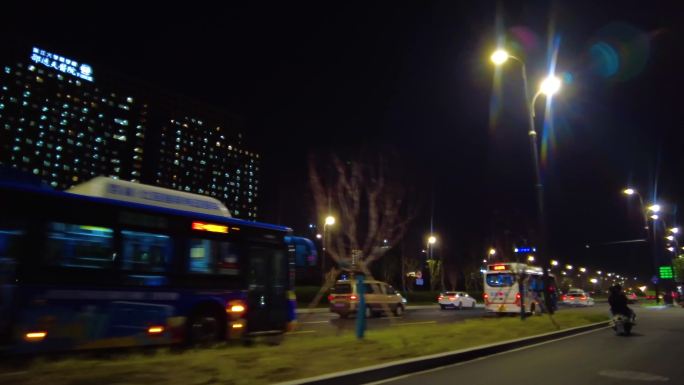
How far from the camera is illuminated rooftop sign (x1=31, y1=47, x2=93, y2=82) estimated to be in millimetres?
63656

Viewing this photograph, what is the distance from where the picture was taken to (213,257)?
11.3 metres

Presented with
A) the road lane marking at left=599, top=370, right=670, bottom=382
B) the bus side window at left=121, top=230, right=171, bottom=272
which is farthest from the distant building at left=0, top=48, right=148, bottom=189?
the road lane marking at left=599, top=370, right=670, bottom=382

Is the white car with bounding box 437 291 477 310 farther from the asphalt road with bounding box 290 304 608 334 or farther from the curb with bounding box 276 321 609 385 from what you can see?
the curb with bounding box 276 321 609 385

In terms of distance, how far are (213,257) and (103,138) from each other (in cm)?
5959

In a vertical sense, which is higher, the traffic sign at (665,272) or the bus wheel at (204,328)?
the traffic sign at (665,272)

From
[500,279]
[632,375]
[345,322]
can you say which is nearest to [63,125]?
[345,322]

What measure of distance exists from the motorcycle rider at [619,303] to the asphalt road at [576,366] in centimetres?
186

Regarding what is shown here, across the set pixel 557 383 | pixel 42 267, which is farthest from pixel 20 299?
pixel 557 383

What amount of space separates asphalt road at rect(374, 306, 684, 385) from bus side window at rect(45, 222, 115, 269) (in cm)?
593

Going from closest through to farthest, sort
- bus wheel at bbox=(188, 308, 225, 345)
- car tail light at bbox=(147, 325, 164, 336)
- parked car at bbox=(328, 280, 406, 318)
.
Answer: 1. car tail light at bbox=(147, 325, 164, 336)
2. bus wheel at bbox=(188, 308, 225, 345)
3. parked car at bbox=(328, 280, 406, 318)

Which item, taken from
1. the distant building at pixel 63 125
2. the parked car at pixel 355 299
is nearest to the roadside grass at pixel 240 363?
the parked car at pixel 355 299

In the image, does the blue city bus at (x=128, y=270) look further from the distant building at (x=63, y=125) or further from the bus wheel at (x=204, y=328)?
the distant building at (x=63, y=125)

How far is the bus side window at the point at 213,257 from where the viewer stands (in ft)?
35.6

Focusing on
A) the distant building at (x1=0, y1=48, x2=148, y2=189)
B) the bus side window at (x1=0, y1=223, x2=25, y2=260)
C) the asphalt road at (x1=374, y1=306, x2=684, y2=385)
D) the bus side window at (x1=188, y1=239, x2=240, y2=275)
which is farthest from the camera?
the distant building at (x1=0, y1=48, x2=148, y2=189)
